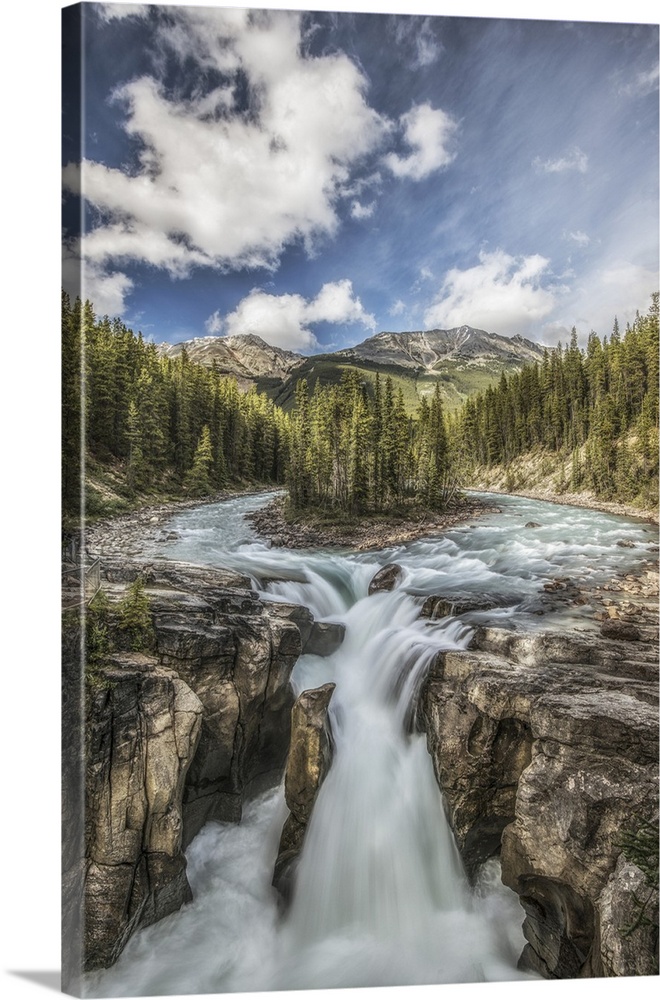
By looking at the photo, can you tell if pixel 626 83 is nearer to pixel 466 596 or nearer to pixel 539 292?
pixel 539 292

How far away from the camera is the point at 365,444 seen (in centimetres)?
305

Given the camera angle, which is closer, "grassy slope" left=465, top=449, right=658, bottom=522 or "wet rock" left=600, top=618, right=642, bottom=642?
"wet rock" left=600, top=618, right=642, bottom=642

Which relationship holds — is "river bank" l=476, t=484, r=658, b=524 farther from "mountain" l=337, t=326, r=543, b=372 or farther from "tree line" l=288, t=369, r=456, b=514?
"mountain" l=337, t=326, r=543, b=372

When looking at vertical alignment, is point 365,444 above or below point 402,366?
below

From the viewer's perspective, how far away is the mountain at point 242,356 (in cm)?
274

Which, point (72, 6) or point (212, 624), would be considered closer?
point (72, 6)

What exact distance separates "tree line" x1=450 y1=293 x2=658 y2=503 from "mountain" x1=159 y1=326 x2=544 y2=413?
173 millimetres

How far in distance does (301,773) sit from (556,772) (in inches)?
57.2

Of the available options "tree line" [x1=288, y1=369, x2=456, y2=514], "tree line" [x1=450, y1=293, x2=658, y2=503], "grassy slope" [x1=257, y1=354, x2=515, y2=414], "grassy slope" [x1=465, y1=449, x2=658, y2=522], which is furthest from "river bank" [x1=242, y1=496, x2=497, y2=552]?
"grassy slope" [x1=257, y1=354, x2=515, y2=414]

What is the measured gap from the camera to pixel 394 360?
2949mm

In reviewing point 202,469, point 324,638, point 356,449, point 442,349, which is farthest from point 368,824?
point 442,349

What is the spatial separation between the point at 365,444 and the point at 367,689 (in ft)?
5.31

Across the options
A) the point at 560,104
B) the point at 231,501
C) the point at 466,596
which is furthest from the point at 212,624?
the point at 560,104

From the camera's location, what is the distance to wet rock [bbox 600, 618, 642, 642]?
8.92 ft
